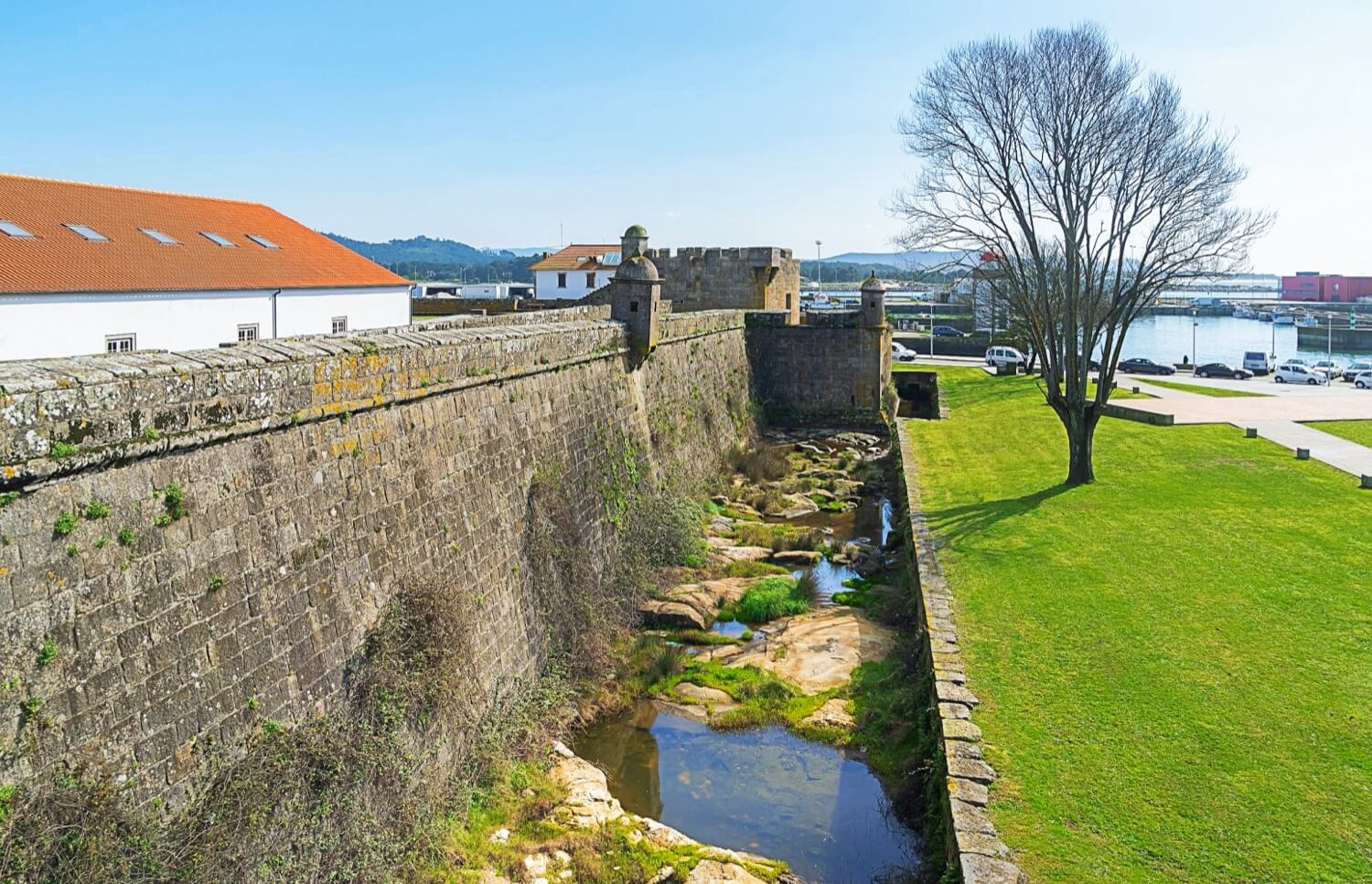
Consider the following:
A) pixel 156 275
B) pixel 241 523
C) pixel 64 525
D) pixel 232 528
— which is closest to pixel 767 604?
pixel 241 523

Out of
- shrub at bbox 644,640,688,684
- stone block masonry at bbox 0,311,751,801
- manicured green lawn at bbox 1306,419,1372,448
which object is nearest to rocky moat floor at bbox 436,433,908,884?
shrub at bbox 644,640,688,684

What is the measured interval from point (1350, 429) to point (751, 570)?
16558 mm

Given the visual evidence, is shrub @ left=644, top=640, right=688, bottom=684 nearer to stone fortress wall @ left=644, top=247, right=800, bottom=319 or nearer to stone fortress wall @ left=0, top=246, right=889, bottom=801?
stone fortress wall @ left=0, top=246, right=889, bottom=801

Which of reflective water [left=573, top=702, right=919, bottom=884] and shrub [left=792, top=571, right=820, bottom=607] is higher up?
shrub [left=792, top=571, right=820, bottom=607]

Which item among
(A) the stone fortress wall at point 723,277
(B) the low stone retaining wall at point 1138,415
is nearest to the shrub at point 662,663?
(B) the low stone retaining wall at point 1138,415

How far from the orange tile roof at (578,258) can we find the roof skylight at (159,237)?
105 ft

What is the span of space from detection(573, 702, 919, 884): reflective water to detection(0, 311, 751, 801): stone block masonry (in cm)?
146

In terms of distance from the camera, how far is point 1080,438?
61.3 ft

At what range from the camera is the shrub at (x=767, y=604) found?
14.6m

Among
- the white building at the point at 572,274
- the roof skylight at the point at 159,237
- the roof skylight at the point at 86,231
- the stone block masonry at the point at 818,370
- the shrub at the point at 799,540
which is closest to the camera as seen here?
the shrub at the point at 799,540

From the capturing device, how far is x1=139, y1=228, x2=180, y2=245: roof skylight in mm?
26056

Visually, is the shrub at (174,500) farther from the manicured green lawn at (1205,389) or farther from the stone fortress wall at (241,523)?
the manicured green lawn at (1205,389)

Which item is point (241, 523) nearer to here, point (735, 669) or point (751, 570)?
point (735, 669)

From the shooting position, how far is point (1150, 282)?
58.6 ft
